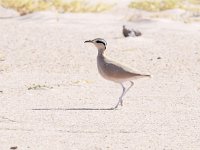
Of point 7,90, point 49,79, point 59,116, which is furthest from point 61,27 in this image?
point 59,116

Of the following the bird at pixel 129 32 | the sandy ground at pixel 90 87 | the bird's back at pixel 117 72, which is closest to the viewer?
the sandy ground at pixel 90 87

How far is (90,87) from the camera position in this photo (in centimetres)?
1371

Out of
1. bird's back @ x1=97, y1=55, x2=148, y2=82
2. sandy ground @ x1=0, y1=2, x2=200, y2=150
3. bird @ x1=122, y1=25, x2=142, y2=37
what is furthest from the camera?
bird @ x1=122, y1=25, x2=142, y2=37

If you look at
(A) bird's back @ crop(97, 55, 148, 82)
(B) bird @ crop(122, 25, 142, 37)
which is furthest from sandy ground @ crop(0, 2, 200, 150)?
(A) bird's back @ crop(97, 55, 148, 82)

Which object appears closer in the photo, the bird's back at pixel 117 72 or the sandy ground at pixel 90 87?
the sandy ground at pixel 90 87

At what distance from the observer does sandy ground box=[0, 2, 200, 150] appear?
9625 millimetres

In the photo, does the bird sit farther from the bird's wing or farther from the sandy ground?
the bird's wing

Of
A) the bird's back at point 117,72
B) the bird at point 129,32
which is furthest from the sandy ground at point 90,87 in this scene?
the bird's back at point 117,72

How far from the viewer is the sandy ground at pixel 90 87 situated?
9625 millimetres

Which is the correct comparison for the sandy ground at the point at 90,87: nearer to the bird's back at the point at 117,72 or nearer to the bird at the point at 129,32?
the bird at the point at 129,32

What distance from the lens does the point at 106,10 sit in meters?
25.8

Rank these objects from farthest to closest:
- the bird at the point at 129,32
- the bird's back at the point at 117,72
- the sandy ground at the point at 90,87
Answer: the bird at the point at 129,32
the bird's back at the point at 117,72
the sandy ground at the point at 90,87

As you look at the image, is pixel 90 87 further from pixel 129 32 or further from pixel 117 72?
pixel 129 32

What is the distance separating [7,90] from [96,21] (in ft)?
32.8
